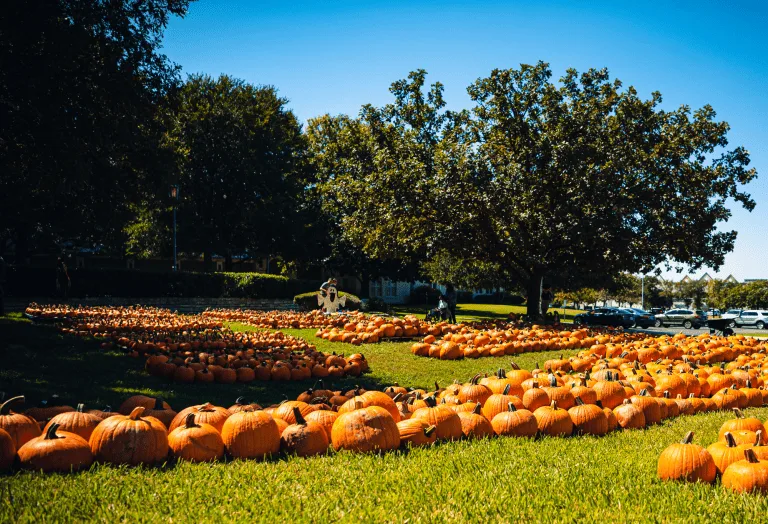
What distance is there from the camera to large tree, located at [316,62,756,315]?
757 inches

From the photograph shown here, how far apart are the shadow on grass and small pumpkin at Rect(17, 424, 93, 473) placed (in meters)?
2.59

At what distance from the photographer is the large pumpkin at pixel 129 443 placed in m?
3.66

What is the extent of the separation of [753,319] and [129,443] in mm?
46803

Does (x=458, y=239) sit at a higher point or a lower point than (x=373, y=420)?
higher

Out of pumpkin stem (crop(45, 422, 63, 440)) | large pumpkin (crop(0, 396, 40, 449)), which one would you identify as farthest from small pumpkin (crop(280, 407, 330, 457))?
large pumpkin (crop(0, 396, 40, 449))

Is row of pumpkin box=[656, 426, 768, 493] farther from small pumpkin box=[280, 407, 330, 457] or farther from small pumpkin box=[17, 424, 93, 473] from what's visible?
small pumpkin box=[17, 424, 93, 473]

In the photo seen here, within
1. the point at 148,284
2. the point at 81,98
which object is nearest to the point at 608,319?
the point at 148,284

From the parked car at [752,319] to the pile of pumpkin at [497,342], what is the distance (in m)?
33.2

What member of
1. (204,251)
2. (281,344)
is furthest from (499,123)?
(204,251)

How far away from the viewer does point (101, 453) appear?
3680 millimetres

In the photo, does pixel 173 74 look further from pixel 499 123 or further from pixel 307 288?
pixel 307 288

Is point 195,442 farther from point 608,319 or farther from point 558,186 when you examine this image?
point 608,319

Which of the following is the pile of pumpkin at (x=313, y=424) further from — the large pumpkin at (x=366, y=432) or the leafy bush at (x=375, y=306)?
the leafy bush at (x=375, y=306)

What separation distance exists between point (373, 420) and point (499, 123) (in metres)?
19.0
